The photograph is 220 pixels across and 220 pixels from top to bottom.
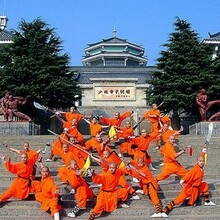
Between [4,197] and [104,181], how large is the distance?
184 centimetres

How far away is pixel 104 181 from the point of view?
8.14 metres

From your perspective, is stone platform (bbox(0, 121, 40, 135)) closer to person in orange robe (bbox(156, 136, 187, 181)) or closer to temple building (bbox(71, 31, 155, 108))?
temple building (bbox(71, 31, 155, 108))

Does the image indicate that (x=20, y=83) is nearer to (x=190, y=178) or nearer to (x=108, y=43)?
(x=190, y=178)

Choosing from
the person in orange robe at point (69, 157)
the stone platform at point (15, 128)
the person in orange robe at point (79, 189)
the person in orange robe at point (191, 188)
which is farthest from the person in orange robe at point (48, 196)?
the stone platform at point (15, 128)

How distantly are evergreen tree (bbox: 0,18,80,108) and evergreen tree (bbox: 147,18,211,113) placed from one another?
12.7ft

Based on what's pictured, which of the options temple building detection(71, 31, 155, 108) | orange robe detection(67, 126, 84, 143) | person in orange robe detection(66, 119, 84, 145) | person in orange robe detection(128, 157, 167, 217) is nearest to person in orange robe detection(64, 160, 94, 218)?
person in orange robe detection(128, 157, 167, 217)

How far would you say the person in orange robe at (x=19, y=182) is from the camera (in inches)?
334

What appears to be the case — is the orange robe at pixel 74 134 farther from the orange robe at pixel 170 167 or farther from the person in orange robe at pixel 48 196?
the person in orange robe at pixel 48 196

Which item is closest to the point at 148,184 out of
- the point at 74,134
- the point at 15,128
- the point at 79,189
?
the point at 79,189

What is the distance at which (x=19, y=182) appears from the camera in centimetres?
862

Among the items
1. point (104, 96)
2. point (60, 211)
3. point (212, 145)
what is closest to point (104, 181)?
point (60, 211)

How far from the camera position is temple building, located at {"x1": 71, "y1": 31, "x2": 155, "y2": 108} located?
26.7 meters

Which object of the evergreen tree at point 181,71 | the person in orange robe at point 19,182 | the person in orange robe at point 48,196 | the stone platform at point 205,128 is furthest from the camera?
the evergreen tree at point 181,71

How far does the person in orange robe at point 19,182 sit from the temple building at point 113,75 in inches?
665
